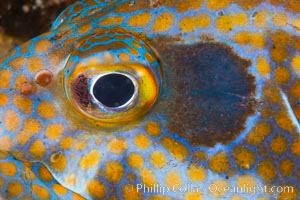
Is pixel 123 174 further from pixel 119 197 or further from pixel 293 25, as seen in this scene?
pixel 293 25

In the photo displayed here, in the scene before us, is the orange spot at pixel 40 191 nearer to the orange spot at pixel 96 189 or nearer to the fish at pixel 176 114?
the fish at pixel 176 114

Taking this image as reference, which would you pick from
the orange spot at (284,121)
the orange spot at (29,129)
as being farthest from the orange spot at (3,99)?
the orange spot at (284,121)

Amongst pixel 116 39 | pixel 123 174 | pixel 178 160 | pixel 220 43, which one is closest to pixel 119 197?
pixel 123 174

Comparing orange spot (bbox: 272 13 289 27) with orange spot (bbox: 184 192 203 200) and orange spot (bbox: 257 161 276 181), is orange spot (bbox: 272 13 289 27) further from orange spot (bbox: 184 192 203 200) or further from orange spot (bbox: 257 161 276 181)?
orange spot (bbox: 184 192 203 200)

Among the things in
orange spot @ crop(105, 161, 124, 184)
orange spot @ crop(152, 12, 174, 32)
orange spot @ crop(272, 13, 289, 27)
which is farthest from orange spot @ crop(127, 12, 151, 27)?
orange spot @ crop(105, 161, 124, 184)

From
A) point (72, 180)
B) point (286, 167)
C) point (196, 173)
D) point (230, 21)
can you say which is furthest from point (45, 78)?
point (286, 167)
